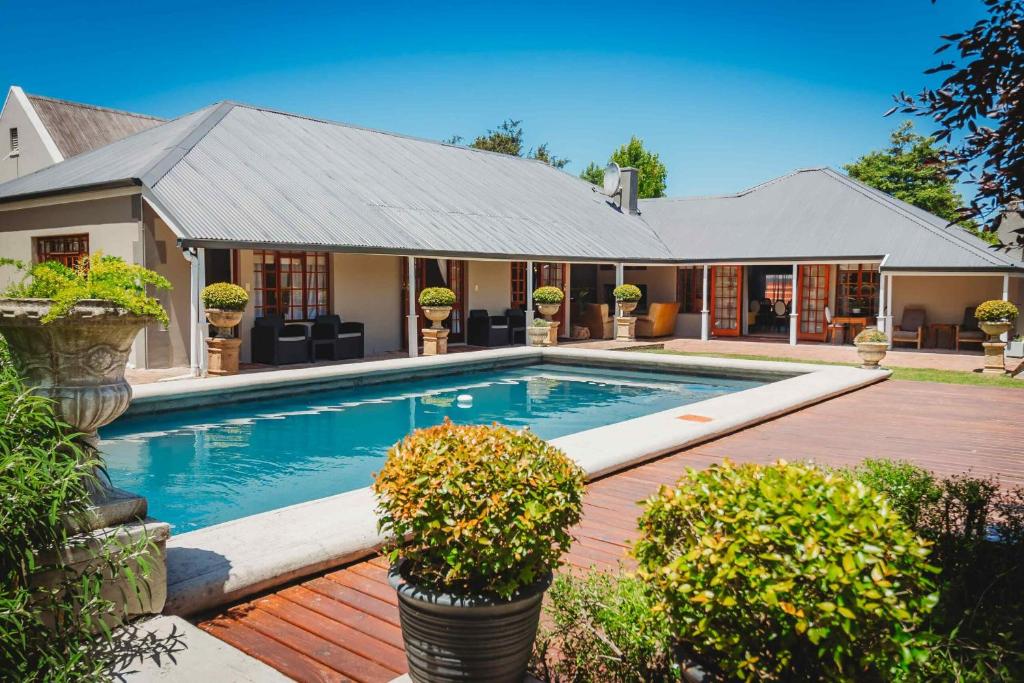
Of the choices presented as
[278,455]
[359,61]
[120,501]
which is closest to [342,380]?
[278,455]

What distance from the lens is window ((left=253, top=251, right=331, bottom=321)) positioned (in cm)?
1541

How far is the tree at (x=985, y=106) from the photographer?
328cm

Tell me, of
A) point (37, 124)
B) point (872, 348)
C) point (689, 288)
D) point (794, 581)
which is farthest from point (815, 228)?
point (37, 124)

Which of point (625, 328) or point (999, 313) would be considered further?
point (625, 328)

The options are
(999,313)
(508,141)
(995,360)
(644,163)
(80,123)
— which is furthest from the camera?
(508,141)

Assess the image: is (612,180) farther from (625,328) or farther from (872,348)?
(872,348)

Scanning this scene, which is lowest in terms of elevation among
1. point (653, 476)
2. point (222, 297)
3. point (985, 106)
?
point (653, 476)

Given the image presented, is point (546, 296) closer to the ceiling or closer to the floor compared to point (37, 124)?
closer to the floor

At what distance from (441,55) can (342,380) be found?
25484 millimetres

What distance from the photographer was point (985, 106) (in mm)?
3396

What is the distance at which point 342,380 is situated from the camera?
1279 centimetres

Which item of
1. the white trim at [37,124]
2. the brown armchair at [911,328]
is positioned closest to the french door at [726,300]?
the brown armchair at [911,328]

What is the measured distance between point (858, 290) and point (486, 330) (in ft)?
37.3

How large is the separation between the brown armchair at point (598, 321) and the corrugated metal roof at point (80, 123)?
18.4 m
